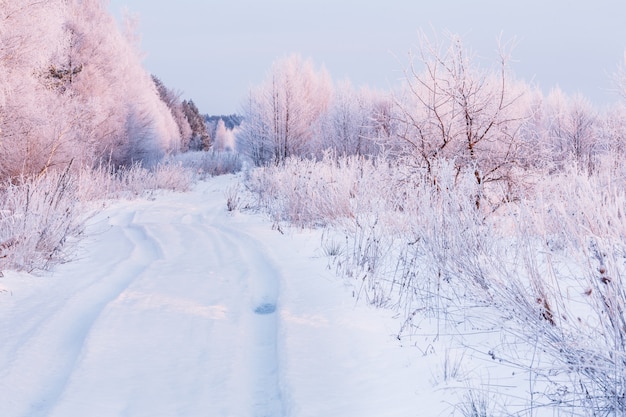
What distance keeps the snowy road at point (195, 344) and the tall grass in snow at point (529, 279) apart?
475 millimetres

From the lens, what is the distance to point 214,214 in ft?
34.3

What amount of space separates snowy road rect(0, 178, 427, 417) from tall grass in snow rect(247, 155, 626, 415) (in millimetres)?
475

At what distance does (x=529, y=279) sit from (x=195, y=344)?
2.04 meters

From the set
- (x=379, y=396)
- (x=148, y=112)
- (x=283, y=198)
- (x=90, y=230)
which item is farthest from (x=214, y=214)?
(x=148, y=112)

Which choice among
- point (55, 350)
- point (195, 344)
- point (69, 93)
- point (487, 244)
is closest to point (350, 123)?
point (69, 93)

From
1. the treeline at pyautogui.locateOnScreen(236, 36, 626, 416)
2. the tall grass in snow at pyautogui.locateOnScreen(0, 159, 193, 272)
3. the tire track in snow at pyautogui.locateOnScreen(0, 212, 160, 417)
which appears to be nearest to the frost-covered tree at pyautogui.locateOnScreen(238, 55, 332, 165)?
the treeline at pyautogui.locateOnScreen(236, 36, 626, 416)

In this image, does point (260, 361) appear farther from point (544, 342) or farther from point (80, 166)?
point (80, 166)

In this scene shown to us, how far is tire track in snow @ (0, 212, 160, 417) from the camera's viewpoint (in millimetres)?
2334

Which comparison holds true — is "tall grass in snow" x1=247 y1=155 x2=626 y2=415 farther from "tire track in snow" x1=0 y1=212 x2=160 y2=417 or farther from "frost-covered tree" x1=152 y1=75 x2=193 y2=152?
"frost-covered tree" x1=152 y1=75 x2=193 y2=152

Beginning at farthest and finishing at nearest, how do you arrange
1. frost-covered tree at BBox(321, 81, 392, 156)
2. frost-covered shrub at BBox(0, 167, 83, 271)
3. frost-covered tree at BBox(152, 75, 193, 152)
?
1. frost-covered tree at BBox(152, 75, 193, 152)
2. frost-covered tree at BBox(321, 81, 392, 156)
3. frost-covered shrub at BBox(0, 167, 83, 271)

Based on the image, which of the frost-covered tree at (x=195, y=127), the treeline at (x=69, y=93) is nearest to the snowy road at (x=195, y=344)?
the treeline at (x=69, y=93)

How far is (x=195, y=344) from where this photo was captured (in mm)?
3035

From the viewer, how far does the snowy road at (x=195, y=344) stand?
7.72 feet

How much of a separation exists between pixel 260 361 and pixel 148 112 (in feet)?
63.1
